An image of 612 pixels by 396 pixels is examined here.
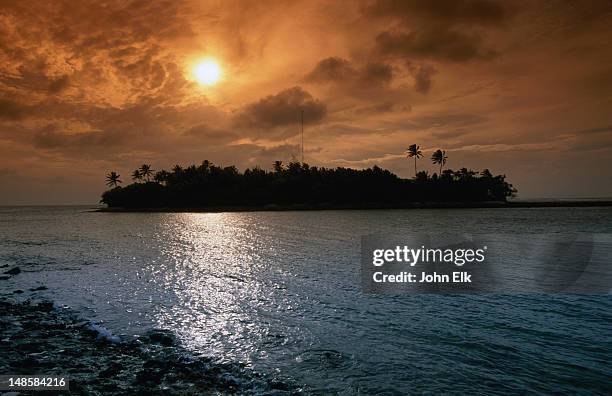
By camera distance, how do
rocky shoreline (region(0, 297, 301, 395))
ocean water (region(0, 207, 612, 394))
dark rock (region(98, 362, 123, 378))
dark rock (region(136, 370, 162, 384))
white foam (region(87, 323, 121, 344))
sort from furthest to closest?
white foam (region(87, 323, 121, 344)) < ocean water (region(0, 207, 612, 394)) < dark rock (region(98, 362, 123, 378)) < dark rock (region(136, 370, 162, 384)) < rocky shoreline (region(0, 297, 301, 395))

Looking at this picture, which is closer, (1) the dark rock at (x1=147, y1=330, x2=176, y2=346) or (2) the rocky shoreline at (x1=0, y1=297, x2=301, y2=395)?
(2) the rocky shoreline at (x1=0, y1=297, x2=301, y2=395)

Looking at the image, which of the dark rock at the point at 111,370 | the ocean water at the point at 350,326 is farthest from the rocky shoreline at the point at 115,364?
the ocean water at the point at 350,326

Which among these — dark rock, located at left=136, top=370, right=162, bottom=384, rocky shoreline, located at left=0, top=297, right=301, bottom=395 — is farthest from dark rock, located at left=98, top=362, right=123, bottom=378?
dark rock, located at left=136, top=370, right=162, bottom=384

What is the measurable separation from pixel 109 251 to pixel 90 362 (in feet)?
117

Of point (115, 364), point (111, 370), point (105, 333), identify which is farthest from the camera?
point (105, 333)

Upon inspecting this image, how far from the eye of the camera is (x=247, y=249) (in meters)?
44.2

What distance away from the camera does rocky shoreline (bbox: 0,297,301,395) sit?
10.3 meters

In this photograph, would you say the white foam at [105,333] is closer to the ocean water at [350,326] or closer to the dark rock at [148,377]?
the ocean water at [350,326]

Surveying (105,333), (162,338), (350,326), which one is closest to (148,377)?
(162,338)

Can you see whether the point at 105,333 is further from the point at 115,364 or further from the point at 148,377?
the point at 148,377

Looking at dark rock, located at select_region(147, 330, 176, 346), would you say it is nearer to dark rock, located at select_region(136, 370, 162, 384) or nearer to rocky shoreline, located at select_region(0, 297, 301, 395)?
rocky shoreline, located at select_region(0, 297, 301, 395)

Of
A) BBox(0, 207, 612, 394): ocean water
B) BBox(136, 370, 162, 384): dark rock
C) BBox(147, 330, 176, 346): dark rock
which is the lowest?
BBox(0, 207, 612, 394): ocean water

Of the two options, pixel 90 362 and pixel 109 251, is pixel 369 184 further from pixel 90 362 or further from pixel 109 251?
pixel 90 362

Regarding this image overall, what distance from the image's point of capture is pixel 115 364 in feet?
38.1
